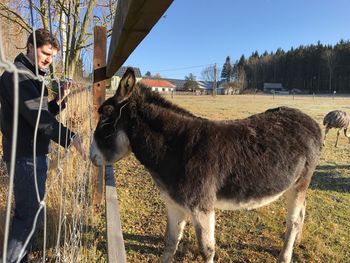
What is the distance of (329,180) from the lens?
24.2 ft

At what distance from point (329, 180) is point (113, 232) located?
614 cm

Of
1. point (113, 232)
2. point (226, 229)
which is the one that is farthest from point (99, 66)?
point (226, 229)

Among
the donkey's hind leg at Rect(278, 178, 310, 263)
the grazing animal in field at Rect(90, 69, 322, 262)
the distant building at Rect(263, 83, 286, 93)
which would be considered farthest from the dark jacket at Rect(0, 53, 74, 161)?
the distant building at Rect(263, 83, 286, 93)

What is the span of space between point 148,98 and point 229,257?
7.04 feet

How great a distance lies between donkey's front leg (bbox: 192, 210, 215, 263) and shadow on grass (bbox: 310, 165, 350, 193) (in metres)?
4.38

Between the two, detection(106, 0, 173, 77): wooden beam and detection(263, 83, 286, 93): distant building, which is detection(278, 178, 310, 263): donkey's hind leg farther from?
detection(263, 83, 286, 93): distant building

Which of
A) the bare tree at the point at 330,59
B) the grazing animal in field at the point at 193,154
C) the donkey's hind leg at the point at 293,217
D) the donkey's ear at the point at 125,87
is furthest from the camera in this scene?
the bare tree at the point at 330,59

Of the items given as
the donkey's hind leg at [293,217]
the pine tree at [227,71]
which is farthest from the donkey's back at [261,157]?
the pine tree at [227,71]

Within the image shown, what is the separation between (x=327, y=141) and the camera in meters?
13.2

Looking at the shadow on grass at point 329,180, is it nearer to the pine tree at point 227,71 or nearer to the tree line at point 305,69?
the tree line at point 305,69

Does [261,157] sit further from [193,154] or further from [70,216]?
[70,216]

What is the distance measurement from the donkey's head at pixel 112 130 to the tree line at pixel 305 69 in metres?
89.2

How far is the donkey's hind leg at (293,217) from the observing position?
3.77 metres

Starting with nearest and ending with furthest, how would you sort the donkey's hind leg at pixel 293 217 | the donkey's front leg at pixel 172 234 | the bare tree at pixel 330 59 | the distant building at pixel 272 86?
the donkey's front leg at pixel 172 234, the donkey's hind leg at pixel 293 217, the bare tree at pixel 330 59, the distant building at pixel 272 86
